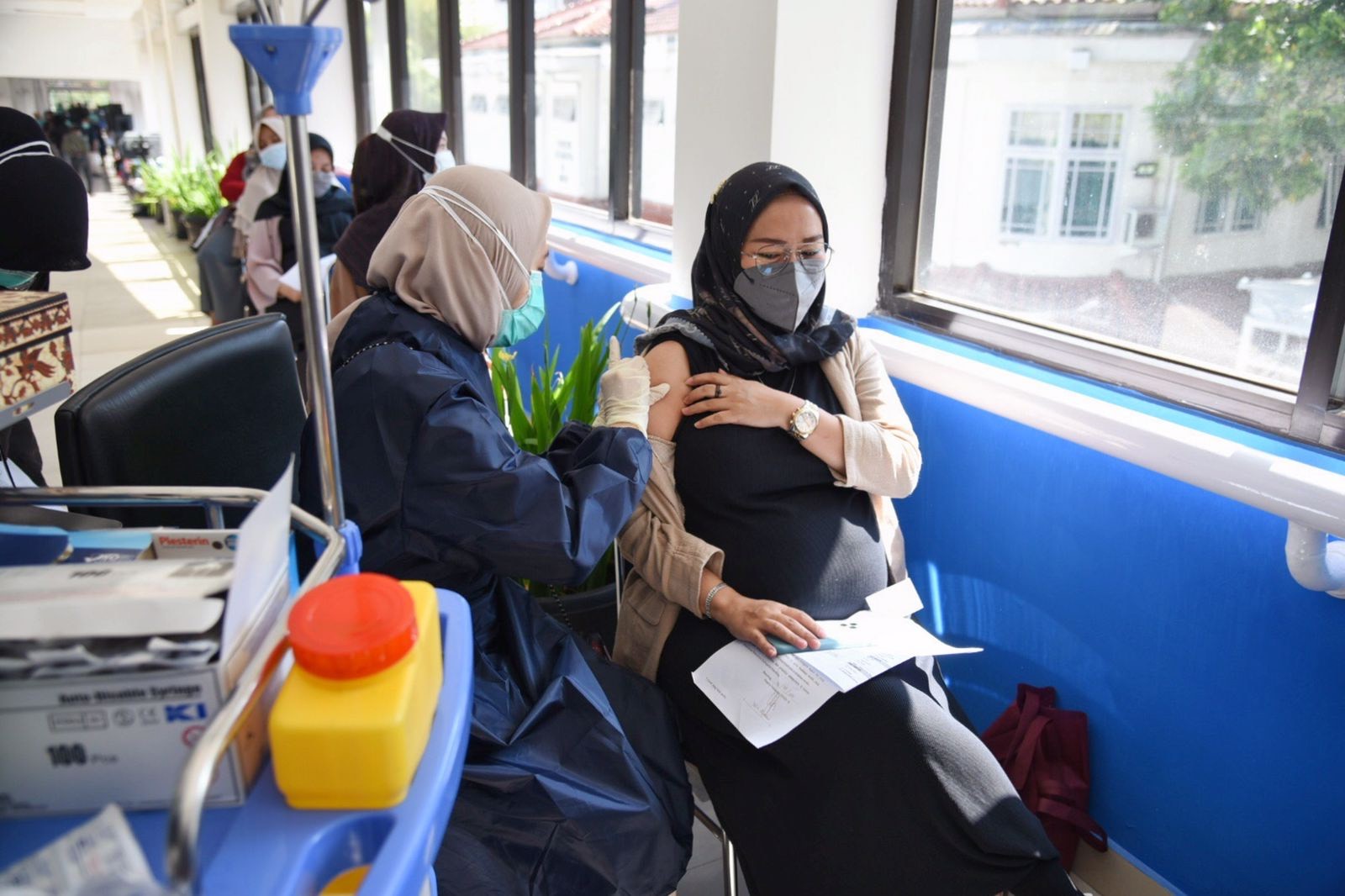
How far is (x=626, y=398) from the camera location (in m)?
1.58

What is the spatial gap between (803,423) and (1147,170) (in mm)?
794

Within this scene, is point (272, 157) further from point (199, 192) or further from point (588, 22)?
point (199, 192)

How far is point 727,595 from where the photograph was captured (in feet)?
5.08

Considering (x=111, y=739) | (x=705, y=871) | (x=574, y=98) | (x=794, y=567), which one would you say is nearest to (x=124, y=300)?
(x=574, y=98)

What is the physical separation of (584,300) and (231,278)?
2.16 meters

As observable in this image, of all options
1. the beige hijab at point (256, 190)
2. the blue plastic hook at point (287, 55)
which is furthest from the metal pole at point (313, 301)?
the beige hijab at point (256, 190)

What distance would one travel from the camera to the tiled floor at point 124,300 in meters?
5.32

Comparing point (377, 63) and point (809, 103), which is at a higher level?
point (377, 63)

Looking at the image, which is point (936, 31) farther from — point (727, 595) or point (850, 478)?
point (727, 595)

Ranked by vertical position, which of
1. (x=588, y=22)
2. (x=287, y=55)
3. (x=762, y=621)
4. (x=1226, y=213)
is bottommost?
(x=762, y=621)

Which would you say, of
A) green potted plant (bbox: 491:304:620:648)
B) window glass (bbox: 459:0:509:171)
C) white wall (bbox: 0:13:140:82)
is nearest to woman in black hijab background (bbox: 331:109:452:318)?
green potted plant (bbox: 491:304:620:648)

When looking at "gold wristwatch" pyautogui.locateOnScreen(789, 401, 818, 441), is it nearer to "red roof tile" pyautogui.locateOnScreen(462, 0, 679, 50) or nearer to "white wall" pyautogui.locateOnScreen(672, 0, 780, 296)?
"white wall" pyautogui.locateOnScreen(672, 0, 780, 296)

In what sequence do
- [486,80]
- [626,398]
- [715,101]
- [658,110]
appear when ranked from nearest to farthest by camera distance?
[626,398]
[715,101]
[658,110]
[486,80]

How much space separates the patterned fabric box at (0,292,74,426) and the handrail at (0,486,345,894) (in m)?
0.09
